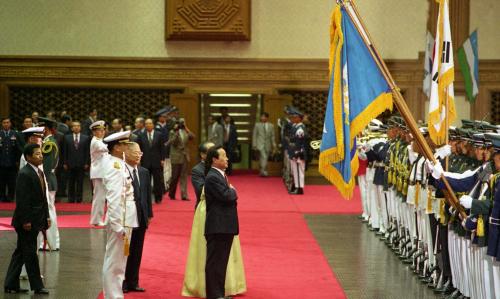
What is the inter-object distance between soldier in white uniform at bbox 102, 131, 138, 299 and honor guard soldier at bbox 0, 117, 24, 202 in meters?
10.2

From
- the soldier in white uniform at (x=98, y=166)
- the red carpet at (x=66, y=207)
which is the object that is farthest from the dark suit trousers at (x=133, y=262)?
the red carpet at (x=66, y=207)

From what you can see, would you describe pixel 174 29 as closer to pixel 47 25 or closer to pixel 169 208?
pixel 47 25

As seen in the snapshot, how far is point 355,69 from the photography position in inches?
377

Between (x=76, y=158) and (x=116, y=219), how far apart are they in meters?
9.82

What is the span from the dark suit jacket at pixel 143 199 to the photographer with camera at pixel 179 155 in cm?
892

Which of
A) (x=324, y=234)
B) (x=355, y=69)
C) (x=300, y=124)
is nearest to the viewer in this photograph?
(x=355, y=69)

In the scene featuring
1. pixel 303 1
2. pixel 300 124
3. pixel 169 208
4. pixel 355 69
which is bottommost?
pixel 169 208

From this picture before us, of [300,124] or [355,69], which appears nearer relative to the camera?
[355,69]

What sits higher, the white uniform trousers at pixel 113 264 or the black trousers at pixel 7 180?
the white uniform trousers at pixel 113 264

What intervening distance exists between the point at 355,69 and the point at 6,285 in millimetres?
4672

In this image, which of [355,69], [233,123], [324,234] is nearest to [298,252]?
[324,234]

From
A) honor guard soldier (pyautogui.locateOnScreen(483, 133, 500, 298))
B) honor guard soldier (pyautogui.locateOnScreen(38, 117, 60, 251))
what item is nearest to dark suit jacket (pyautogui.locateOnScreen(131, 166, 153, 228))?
honor guard soldier (pyautogui.locateOnScreen(38, 117, 60, 251))

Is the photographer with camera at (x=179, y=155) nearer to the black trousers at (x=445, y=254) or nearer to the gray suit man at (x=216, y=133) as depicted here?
the gray suit man at (x=216, y=133)

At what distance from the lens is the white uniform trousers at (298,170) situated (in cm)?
2097
